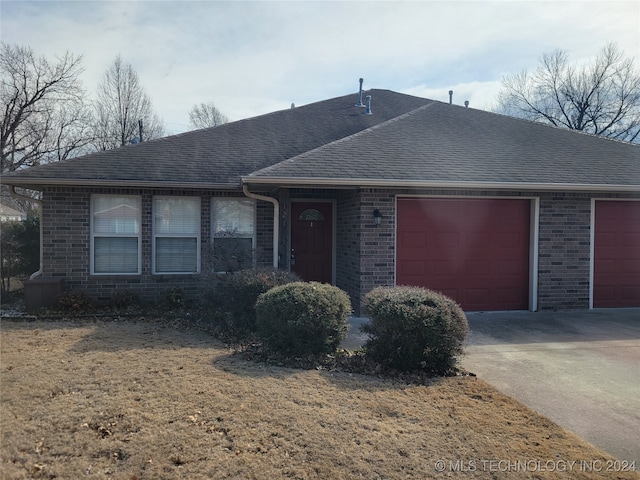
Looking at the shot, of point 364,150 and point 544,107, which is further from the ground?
point 544,107

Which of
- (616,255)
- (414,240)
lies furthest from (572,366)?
(616,255)

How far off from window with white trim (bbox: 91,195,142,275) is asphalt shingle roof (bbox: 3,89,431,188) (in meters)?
0.66

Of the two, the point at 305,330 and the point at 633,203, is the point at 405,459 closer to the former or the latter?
the point at 305,330

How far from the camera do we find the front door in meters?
10.6

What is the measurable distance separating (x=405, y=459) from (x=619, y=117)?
3703 centimetres

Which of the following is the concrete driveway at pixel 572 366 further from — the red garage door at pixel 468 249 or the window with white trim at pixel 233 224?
the window with white trim at pixel 233 224

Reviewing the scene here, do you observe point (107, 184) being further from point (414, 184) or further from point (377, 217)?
point (414, 184)

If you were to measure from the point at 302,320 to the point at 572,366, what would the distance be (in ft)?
11.4

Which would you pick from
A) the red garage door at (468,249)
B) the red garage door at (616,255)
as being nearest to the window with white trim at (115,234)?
the red garage door at (468,249)

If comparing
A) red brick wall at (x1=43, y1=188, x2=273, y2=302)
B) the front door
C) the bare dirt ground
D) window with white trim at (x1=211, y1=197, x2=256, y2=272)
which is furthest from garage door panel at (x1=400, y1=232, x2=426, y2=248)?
the bare dirt ground

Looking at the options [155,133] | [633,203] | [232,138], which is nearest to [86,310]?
[232,138]

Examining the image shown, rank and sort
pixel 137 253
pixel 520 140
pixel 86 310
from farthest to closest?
pixel 520 140 < pixel 137 253 < pixel 86 310

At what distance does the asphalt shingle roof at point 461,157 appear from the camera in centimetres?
843

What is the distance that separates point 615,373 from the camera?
572 cm
